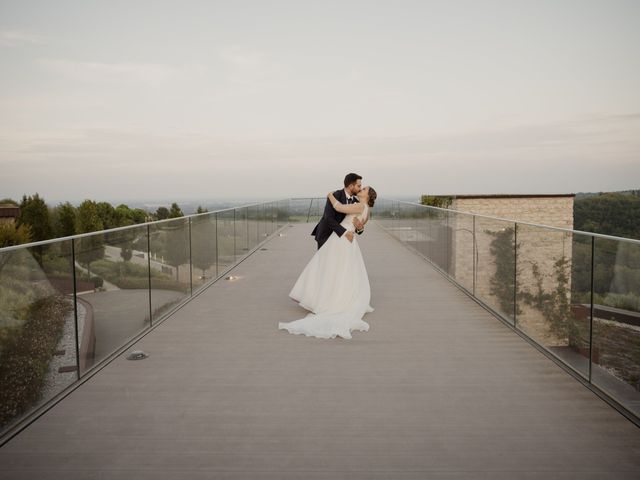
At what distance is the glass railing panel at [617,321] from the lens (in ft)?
9.50

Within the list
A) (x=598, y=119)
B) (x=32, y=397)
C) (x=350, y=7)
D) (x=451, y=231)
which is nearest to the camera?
(x=32, y=397)

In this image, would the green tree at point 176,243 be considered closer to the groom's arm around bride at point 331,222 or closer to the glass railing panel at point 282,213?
the groom's arm around bride at point 331,222

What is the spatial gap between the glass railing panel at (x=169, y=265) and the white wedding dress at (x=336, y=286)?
4.43 feet

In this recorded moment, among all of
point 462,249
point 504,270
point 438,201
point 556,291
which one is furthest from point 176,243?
point 438,201

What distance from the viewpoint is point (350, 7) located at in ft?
66.2

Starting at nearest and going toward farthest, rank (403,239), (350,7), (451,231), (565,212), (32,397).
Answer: (32,397) → (451,231) → (403,239) → (350,7) → (565,212)

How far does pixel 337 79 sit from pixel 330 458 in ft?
102

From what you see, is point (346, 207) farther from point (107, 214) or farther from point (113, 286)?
point (107, 214)

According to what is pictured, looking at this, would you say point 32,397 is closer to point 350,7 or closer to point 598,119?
point 350,7

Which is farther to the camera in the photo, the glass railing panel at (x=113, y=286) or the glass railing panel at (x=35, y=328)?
the glass railing panel at (x=113, y=286)

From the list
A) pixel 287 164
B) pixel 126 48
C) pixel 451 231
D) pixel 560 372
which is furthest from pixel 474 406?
pixel 287 164

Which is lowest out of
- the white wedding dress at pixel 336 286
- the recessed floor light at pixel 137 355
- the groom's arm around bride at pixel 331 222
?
the recessed floor light at pixel 137 355

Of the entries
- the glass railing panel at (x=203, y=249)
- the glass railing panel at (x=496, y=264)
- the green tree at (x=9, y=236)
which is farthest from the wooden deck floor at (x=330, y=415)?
the green tree at (x=9, y=236)

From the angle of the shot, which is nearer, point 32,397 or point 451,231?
point 32,397
